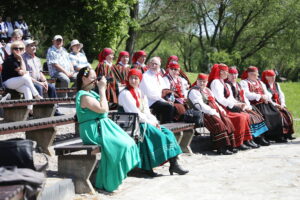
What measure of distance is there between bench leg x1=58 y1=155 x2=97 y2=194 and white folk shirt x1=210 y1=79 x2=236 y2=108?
4.63 metres

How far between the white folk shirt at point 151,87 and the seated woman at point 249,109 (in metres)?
1.55

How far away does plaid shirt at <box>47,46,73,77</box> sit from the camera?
11.3m

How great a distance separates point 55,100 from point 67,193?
356 centimetres

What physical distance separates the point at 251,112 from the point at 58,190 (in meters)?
6.07

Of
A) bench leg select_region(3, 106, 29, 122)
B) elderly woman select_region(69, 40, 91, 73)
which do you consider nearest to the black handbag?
bench leg select_region(3, 106, 29, 122)

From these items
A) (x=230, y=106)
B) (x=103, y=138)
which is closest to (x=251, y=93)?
(x=230, y=106)

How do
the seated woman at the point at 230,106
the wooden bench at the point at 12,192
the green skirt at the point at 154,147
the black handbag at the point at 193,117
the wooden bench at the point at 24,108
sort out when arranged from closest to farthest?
the wooden bench at the point at 12,192
the green skirt at the point at 154,147
the wooden bench at the point at 24,108
the black handbag at the point at 193,117
the seated woman at the point at 230,106

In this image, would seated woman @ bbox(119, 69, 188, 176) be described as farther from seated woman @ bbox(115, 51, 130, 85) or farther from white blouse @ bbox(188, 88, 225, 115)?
seated woman @ bbox(115, 51, 130, 85)

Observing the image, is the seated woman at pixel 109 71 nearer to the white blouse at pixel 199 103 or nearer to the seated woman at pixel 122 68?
the seated woman at pixel 122 68

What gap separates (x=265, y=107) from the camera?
1116 cm

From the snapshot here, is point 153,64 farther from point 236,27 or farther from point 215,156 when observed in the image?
point 236,27

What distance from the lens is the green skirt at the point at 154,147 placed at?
700cm

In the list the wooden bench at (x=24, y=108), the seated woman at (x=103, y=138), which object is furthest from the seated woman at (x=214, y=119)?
the seated woman at (x=103, y=138)

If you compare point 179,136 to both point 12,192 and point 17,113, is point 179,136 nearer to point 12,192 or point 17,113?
point 17,113
